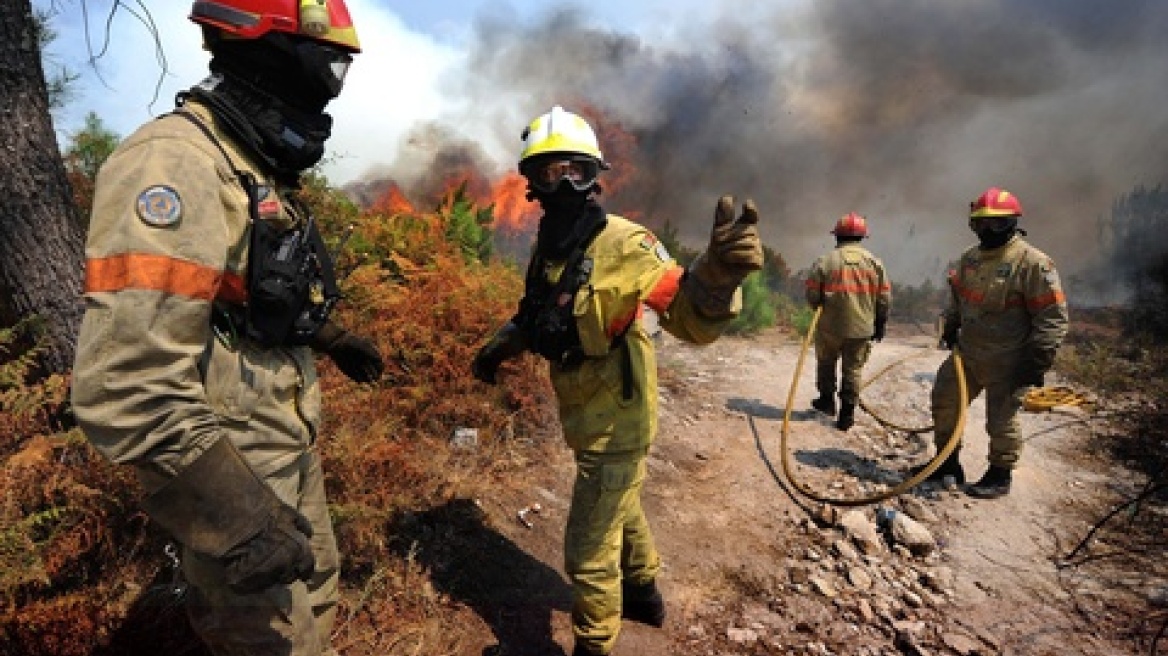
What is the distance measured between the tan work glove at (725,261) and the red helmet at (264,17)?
4.36ft

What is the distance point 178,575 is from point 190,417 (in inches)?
48.2

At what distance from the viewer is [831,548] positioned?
13.2 ft

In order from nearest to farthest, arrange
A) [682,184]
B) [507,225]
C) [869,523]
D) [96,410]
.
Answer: [96,410], [869,523], [507,225], [682,184]

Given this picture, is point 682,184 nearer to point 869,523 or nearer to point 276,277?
point 869,523

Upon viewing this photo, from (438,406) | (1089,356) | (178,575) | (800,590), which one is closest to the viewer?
(178,575)

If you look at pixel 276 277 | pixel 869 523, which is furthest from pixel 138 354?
pixel 869 523

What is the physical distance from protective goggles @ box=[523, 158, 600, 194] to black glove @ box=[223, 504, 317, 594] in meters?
1.66

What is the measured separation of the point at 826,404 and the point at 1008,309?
2.43 meters

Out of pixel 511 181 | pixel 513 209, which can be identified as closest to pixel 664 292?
pixel 513 209

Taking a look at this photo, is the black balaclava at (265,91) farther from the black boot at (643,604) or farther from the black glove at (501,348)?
the black boot at (643,604)

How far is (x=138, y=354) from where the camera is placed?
1333 mm

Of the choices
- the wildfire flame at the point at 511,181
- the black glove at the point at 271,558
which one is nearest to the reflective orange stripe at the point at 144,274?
the black glove at the point at 271,558

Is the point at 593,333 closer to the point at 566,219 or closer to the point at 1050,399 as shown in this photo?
the point at 566,219

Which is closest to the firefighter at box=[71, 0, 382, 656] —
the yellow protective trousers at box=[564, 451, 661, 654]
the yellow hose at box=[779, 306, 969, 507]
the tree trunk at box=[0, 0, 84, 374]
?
the yellow protective trousers at box=[564, 451, 661, 654]
